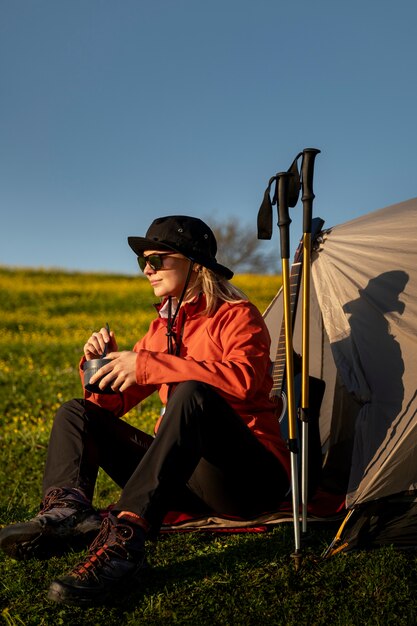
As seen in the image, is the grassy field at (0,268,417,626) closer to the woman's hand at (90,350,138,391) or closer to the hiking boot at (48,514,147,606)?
the hiking boot at (48,514,147,606)

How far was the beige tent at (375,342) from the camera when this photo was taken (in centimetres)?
431

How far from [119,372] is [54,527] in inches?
36.1

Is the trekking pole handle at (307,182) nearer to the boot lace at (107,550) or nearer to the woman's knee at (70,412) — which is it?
the woman's knee at (70,412)

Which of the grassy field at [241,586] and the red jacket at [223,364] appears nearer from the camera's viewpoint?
the grassy field at [241,586]

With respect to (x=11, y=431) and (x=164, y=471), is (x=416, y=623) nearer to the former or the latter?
(x=164, y=471)

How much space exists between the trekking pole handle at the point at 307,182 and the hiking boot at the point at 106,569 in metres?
1.89

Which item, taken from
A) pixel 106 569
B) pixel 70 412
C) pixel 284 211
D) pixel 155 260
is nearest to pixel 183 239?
pixel 155 260

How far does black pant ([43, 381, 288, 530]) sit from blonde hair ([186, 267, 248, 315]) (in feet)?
2.65

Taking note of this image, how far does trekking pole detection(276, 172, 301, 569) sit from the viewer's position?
157 inches

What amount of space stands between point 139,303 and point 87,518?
19472 millimetres

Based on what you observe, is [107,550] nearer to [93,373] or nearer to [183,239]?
[93,373]

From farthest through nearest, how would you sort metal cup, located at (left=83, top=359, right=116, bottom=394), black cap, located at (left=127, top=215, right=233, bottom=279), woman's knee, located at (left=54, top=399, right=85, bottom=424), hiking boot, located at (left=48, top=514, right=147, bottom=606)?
1. black cap, located at (left=127, top=215, right=233, bottom=279)
2. woman's knee, located at (left=54, top=399, right=85, bottom=424)
3. metal cup, located at (left=83, top=359, right=116, bottom=394)
4. hiking boot, located at (left=48, top=514, right=147, bottom=606)

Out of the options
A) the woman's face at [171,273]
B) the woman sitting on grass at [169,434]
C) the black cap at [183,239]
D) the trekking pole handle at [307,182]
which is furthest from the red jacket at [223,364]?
the trekking pole handle at [307,182]

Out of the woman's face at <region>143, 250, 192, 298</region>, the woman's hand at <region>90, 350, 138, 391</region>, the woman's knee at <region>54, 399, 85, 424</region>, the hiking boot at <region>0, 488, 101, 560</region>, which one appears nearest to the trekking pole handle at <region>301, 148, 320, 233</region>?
the woman's face at <region>143, 250, 192, 298</region>
